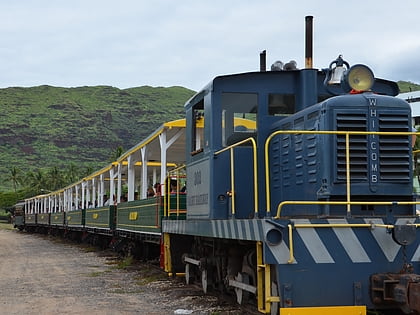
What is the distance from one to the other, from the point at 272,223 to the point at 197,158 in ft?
10.1

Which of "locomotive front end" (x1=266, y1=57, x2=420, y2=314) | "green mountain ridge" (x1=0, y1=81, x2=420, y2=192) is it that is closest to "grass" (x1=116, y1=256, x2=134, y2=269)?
"locomotive front end" (x1=266, y1=57, x2=420, y2=314)

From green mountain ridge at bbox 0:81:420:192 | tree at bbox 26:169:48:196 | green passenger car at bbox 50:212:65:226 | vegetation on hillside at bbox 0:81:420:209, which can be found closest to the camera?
green passenger car at bbox 50:212:65:226

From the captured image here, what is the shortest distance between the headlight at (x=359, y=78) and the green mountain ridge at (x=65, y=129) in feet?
376

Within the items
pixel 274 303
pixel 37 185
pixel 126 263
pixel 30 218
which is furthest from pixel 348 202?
pixel 37 185

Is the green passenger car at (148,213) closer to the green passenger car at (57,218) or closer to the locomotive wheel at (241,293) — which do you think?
the locomotive wheel at (241,293)

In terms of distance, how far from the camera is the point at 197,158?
29.1 feet

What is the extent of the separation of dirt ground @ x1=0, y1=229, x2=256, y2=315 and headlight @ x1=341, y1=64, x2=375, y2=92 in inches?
116

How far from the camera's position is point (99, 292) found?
10.7 m

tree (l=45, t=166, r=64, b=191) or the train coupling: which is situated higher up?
tree (l=45, t=166, r=64, b=191)

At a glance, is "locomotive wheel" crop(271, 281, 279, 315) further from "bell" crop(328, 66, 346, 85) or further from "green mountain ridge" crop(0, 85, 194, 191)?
"green mountain ridge" crop(0, 85, 194, 191)

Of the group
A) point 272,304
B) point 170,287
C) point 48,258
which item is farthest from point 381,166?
point 48,258

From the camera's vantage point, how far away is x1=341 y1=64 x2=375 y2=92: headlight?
274 inches

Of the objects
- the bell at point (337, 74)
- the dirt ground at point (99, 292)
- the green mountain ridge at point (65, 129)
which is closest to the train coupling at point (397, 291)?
→ the dirt ground at point (99, 292)

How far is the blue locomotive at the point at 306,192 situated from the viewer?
236 inches
